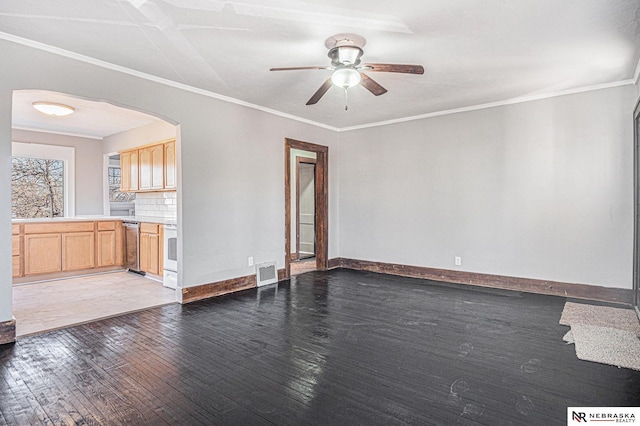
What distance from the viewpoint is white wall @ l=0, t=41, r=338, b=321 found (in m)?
3.06

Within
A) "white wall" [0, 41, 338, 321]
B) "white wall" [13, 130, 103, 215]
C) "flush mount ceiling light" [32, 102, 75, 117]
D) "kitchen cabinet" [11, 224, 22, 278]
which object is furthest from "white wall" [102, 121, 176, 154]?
"kitchen cabinet" [11, 224, 22, 278]

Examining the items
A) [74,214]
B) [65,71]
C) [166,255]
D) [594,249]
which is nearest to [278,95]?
[65,71]

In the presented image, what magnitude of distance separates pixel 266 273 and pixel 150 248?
1.93m

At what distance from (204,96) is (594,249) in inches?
203

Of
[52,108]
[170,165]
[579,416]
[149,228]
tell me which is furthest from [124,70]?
[579,416]

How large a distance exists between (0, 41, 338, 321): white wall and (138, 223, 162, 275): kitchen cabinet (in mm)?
1321

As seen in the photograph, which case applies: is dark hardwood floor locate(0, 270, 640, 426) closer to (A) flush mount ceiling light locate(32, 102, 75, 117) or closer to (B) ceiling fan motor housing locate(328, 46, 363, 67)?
(B) ceiling fan motor housing locate(328, 46, 363, 67)

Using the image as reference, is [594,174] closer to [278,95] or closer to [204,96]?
[278,95]

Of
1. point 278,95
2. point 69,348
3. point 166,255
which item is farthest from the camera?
point 166,255

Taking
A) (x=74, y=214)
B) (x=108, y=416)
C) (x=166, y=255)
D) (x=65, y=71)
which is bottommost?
(x=108, y=416)

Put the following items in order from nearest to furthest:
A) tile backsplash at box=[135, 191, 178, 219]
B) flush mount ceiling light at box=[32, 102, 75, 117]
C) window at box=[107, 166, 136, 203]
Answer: flush mount ceiling light at box=[32, 102, 75, 117] → tile backsplash at box=[135, 191, 178, 219] → window at box=[107, 166, 136, 203]

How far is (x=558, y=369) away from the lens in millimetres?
2539

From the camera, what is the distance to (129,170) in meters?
6.36

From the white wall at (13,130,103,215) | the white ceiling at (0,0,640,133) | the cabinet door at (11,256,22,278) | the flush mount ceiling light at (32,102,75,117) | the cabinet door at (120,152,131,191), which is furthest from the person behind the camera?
the white wall at (13,130,103,215)
